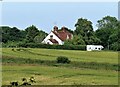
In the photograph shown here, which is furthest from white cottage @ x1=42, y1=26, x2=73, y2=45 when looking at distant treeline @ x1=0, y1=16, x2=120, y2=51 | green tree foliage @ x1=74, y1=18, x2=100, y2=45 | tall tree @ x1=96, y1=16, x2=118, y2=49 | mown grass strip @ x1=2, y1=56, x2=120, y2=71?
mown grass strip @ x1=2, y1=56, x2=120, y2=71

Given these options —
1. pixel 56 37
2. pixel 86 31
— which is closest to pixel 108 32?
pixel 86 31

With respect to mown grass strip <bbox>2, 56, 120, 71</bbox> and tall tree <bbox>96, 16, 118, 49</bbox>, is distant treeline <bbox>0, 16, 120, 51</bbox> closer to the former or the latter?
tall tree <bbox>96, 16, 118, 49</bbox>

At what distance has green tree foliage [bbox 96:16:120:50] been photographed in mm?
56188

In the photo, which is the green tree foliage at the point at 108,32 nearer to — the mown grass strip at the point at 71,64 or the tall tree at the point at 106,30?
the tall tree at the point at 106,30

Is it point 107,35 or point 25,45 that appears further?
point 107,35

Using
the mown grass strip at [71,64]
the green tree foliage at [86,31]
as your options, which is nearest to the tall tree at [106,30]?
the green tree foliage at [86,31]

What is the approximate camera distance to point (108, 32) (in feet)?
212

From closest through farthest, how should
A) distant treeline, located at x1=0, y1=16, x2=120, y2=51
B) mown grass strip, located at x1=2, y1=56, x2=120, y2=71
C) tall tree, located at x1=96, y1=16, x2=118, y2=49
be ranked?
mown grass strip, located at x1=2, y1=56, x2=120, y2=71 → distant treeline, located at x1=0, y1=16, x2=120, y2=51 → tall tree, located at x1=96, y1=16, x2=118, y2=49

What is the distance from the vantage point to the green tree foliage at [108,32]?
56188mm

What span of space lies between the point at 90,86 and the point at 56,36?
5197 cm

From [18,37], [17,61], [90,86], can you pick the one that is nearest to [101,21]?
[18,37]

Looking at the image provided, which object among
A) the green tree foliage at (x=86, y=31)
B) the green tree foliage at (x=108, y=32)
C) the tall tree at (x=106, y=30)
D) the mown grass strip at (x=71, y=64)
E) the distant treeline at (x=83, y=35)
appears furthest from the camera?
the tall tree at (x=106, y=30)

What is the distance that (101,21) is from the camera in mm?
72000

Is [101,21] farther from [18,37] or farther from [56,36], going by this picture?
[18,37]
